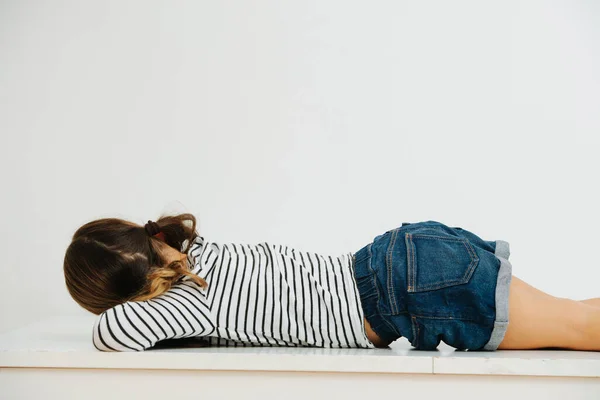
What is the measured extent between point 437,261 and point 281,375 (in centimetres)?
38

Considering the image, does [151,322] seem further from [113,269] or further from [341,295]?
[341,295]

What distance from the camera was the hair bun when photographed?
1442mm

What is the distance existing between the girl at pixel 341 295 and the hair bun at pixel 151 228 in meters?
0.02

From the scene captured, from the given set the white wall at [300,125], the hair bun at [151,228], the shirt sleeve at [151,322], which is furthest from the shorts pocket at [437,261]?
the white wall at [300,125]

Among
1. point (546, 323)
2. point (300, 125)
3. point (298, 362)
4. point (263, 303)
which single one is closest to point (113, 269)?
point (263, 303)

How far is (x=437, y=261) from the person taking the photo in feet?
4.48

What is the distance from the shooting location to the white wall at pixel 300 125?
2.28m

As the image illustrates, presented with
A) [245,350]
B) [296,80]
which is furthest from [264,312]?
[296,80]

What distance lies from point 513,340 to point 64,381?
A: 827 mm

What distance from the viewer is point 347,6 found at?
2.42m

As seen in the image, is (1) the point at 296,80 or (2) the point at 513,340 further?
(1) the point at 296,80

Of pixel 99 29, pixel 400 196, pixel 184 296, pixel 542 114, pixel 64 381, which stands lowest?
pixel 64 381

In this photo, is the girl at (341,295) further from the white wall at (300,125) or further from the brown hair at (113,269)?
the white wall at (300,125)

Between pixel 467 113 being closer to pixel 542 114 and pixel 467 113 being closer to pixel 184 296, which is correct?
pixel 542 114
